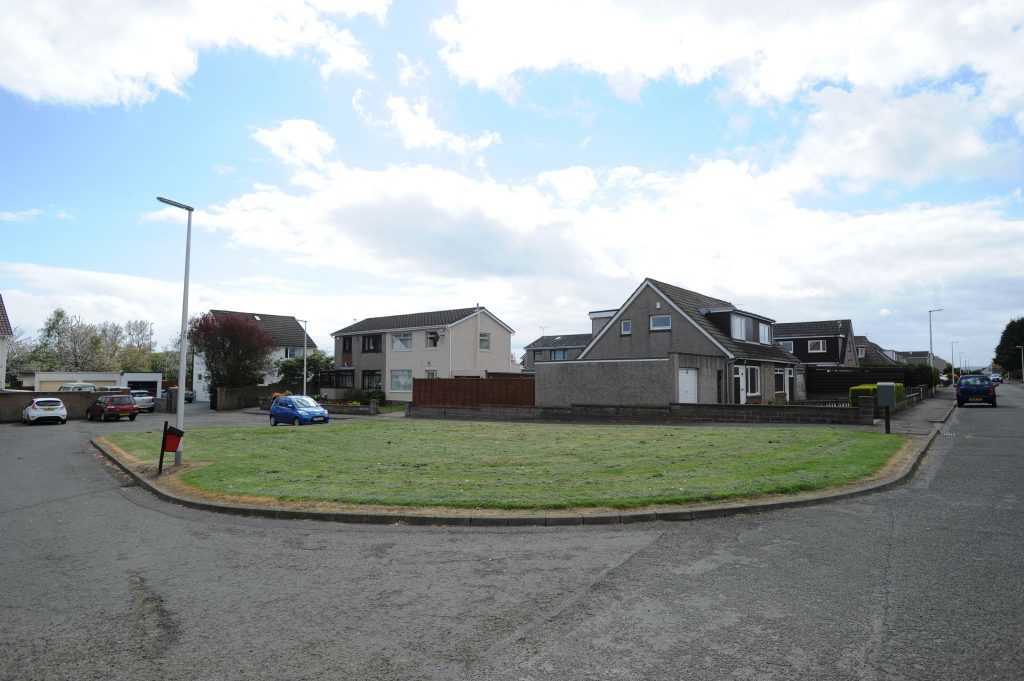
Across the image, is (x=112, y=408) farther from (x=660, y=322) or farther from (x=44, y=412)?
(x=660, y=322)

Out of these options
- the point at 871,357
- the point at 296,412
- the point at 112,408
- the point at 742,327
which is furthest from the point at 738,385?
the point at 871,357

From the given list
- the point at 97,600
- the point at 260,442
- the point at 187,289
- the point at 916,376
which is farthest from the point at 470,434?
the point at 916,376

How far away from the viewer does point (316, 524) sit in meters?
9.14

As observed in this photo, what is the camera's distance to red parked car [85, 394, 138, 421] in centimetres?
3750

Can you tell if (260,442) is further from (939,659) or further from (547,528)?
(939,659)

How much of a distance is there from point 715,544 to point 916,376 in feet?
171

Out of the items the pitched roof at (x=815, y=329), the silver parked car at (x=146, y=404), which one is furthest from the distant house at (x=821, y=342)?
the silver parked car at (x=146, y=404)

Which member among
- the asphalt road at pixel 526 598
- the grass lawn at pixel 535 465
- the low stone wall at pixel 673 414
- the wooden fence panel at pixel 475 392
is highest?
the wooden fence panel at pixel 475 392

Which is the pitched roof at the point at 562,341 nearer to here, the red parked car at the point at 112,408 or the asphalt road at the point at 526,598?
the red parked car at the point at 112,408

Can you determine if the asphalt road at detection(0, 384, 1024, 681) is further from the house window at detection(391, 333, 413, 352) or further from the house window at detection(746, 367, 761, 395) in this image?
the house window at detection(391, 333, 413, 352)

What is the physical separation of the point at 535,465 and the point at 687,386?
60.0 feet

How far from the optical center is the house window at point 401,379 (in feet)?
172

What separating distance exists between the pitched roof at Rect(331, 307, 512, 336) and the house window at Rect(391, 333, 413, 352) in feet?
2.74

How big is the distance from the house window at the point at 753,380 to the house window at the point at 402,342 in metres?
27.7
